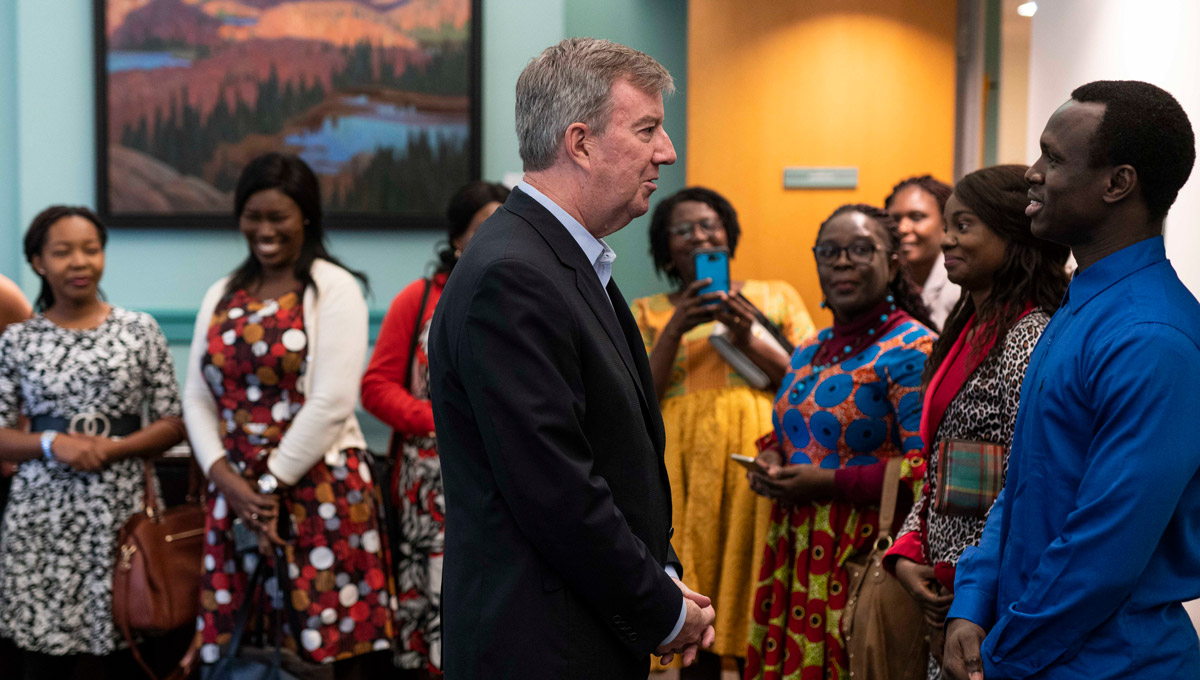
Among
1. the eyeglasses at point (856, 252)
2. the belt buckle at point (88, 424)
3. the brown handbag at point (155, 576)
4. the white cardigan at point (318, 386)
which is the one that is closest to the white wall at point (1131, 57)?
the eyeglasses at point (856, 252)

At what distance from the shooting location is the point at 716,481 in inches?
132

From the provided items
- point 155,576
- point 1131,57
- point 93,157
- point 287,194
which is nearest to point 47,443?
point 155,576

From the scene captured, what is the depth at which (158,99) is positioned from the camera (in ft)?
16.3

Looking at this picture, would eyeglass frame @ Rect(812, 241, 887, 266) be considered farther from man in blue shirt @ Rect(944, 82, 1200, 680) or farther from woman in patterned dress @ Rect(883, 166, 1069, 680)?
man in blue shirt @ Rect(944, 82, 1200, 680)

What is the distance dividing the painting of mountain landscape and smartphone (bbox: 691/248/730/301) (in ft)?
6.28

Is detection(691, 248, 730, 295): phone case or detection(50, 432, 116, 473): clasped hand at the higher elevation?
detection(691, 248, 730, 295): phone case

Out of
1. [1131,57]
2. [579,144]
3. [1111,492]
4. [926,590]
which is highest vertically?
[1131,57]

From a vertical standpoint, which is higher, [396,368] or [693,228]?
[693,228]

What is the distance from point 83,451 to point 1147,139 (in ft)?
10.6

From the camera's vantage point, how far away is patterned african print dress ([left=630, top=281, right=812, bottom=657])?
3271 millimetres

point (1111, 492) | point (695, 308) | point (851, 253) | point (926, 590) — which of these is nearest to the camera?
point (1111, 492)

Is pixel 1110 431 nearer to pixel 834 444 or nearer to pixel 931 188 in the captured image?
pixel 834 444

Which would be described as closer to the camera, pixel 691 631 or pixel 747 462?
pixel 691 631

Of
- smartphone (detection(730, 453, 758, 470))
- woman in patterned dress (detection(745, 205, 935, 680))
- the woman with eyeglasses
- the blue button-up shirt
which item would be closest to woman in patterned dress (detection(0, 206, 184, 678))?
the woman with eyeglasses
